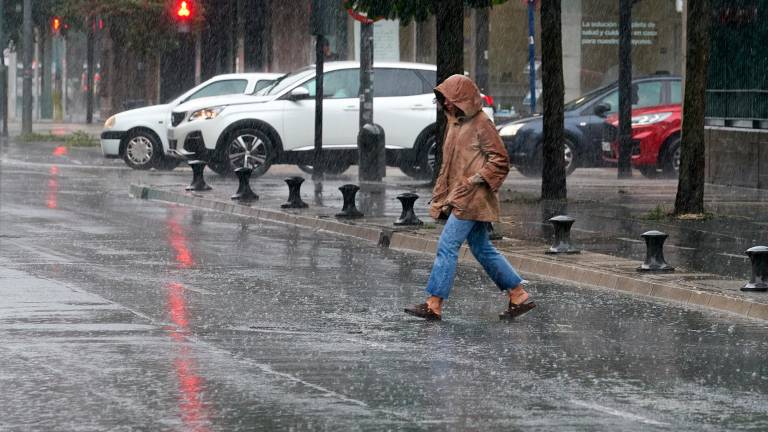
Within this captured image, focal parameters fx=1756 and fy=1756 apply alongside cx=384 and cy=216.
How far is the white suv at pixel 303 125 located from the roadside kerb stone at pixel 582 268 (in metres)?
7.27

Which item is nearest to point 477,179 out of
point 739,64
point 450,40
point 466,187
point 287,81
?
point 466,187

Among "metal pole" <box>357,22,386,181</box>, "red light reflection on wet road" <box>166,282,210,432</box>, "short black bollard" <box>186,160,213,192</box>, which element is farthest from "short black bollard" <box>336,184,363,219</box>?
"red light reflection on wet road" <box>166,282,210,432</box>

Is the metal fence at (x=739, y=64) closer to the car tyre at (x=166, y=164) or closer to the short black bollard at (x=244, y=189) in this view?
the short black bollard at (x=244, y=189)

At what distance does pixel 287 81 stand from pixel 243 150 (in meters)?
1.48

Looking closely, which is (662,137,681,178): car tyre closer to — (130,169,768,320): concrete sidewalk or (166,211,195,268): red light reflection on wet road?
(130,169,768,320): concrete sidewalk

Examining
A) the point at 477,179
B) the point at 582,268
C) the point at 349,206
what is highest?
the point at 477,179

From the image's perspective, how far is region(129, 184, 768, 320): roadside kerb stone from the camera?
40.5 feet

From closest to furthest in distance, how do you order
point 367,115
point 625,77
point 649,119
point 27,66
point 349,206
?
point 349,206
point 367,115
point 625,77
point 649,119
point 27,66

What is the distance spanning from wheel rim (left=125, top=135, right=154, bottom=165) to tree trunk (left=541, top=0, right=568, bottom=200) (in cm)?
1092

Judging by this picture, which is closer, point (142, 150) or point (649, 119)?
point (649, 119)

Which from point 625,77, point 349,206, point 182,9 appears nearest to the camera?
point 349,206

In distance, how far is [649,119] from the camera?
91.5ft

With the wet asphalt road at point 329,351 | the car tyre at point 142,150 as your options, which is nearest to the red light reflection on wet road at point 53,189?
the car tyre at point 142,150

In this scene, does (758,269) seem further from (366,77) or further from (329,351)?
(366,77)
